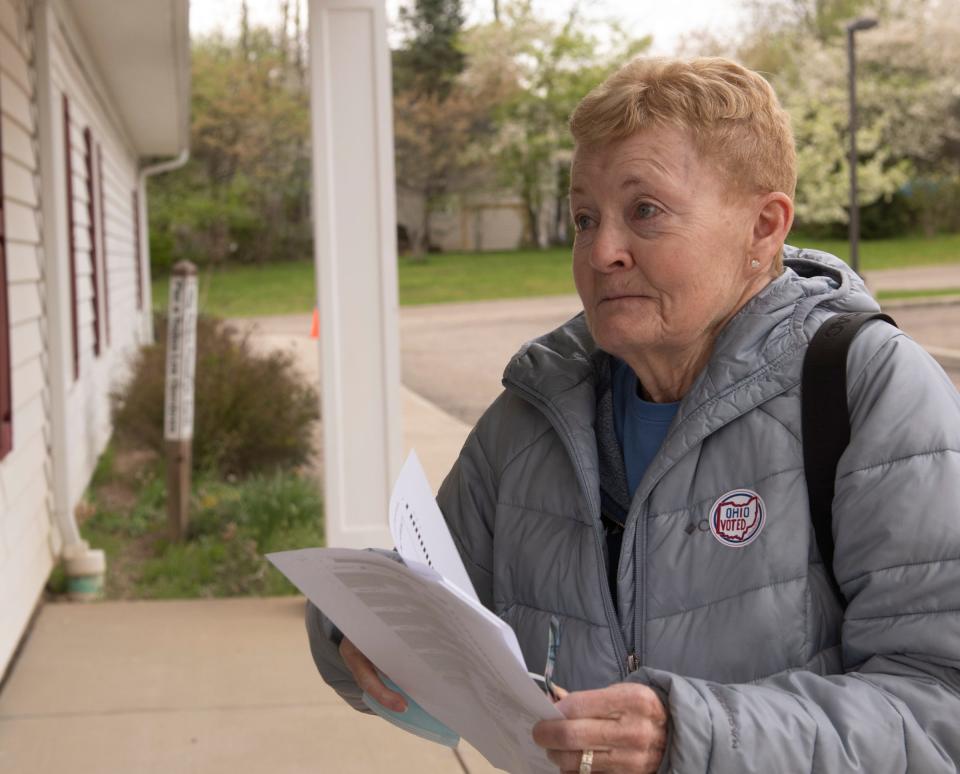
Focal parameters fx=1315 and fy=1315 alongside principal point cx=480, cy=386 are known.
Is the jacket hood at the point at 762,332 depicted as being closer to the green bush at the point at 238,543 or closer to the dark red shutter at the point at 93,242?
the green bush at the point at 238,543

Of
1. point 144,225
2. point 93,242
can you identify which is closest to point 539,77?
point 144,225

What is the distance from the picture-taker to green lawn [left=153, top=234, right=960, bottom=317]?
135ft

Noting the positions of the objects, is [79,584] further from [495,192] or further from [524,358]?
[495,192]

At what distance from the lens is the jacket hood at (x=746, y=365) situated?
1811mm

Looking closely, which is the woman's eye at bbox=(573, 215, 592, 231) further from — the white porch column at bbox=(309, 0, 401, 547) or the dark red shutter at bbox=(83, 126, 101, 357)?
the dark red shutter at bbox=(83, 126, 101, 357)

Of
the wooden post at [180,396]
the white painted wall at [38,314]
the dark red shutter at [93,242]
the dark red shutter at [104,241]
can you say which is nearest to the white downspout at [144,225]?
the dark red shutter at [104,241]

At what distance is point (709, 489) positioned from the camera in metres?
1.80

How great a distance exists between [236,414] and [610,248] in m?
8.76

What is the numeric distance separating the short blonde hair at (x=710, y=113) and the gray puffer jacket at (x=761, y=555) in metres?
0.18

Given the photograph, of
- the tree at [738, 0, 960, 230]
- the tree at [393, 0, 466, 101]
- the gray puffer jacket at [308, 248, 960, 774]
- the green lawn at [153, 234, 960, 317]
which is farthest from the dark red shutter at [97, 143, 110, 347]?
the tree at [393, 0, 466, 101]

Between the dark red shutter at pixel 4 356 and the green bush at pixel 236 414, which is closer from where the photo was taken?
the dark red shutter at pixel 4 356

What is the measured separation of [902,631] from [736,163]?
0.68 m

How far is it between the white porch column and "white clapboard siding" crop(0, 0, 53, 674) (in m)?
1.36

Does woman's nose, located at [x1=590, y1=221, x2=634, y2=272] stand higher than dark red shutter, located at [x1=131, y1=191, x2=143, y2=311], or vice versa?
dark red shutter, located at [x1=131, y1=191, x2=143, y2=311]
